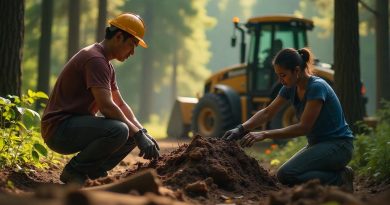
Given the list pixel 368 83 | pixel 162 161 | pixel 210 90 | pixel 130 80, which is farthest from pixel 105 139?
pixel 368 83

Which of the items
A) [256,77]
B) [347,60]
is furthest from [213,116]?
[347,60]

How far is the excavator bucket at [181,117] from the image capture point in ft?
63.0

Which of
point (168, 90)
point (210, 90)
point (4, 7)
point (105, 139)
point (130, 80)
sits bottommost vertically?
point (168, 90)

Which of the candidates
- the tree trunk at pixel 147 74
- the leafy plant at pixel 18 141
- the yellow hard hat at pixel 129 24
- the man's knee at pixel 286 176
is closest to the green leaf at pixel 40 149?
the leafy plant at pixel 18 141

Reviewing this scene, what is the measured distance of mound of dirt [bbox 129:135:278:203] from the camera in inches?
244

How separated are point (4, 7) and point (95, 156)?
3108mm

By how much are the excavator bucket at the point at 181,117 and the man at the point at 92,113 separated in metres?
12.3

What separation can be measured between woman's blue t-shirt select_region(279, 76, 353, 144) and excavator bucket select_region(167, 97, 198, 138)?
12200mm

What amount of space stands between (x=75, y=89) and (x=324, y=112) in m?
2.43

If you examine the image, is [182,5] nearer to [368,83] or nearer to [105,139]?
[368,83]

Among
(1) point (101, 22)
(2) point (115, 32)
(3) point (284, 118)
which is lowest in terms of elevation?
(3) point (284, 118)

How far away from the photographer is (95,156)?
668cm

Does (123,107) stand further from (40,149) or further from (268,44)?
(268,44)

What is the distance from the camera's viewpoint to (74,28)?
59.0ft
